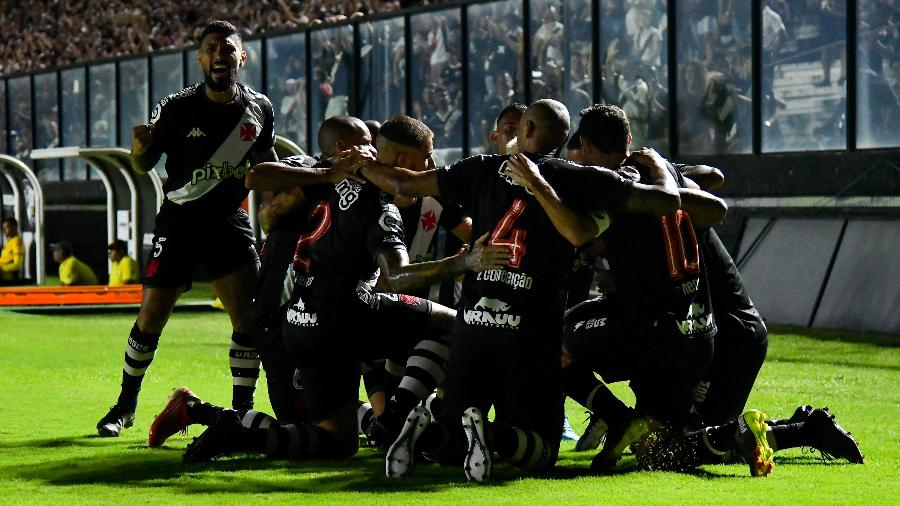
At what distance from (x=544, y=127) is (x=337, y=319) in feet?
4.21

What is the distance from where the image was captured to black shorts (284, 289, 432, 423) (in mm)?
6715

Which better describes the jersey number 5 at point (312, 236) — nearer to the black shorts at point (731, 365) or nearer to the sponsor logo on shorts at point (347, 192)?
the sponsor logo on shorts at point (347, 192)

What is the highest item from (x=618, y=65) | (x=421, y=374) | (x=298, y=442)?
(x=618, y=65)

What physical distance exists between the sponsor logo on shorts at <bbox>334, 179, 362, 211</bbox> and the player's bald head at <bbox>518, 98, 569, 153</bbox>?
2.65 ft

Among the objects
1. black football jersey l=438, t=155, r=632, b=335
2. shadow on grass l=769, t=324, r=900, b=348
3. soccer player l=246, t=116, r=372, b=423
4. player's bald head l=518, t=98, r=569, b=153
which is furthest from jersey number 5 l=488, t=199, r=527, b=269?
shadow on grass l=769, t=324, r=900, b=348

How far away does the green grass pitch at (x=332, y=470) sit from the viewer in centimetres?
582

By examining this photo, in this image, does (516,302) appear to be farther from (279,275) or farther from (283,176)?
(279,275)

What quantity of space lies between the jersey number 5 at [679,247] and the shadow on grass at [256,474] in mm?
894

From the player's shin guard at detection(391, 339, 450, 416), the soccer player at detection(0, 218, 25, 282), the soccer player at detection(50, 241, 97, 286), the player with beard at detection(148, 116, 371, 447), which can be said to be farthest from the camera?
the soccer player at detection(0, 218, 25, 282)

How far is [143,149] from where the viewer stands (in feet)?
26.2

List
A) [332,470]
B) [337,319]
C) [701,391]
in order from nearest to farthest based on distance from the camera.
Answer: [332,470] → [337,319] → [701,391]

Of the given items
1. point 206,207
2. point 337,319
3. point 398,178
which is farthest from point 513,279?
point 206,207

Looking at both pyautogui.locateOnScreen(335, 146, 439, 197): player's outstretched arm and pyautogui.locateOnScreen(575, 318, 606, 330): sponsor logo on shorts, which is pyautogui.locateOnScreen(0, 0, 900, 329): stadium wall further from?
pyautogui.locateOnScreen(335, 146, 439, 197): player's outstretched arm

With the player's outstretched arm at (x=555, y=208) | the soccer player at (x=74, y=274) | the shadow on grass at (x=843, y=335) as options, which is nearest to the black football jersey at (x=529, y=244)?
the player's outstretched arm at (x=555, y=208)
